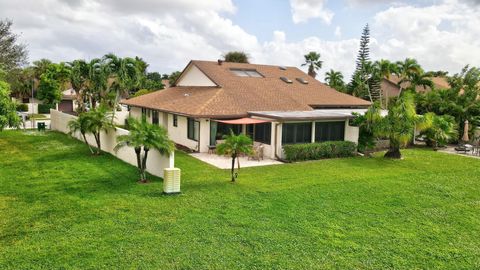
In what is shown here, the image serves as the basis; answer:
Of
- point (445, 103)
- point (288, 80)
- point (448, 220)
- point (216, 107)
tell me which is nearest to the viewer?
point (448, 220)

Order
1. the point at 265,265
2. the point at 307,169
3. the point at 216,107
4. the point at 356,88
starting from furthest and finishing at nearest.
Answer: the point at 356,88 < the point at 216,107 < the point at 307,169 < the point at 265,265

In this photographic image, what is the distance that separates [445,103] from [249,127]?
593 inches

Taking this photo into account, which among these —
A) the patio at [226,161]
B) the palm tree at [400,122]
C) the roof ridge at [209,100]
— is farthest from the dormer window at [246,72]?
the palm tree at [400,122]

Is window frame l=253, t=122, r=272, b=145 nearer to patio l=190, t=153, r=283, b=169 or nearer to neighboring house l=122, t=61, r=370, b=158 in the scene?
neighboring house l=122, t=61, r=370, b=158

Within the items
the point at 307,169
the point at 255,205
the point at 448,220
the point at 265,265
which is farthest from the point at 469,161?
the point at 265,265

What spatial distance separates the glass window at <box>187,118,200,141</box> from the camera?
21.5 meters

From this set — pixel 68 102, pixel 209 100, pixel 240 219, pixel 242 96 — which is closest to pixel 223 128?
pixel 209 100

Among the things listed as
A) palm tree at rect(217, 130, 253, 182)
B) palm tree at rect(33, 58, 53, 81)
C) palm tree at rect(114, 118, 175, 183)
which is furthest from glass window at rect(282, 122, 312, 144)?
palm tree at rect(33, 58, 53, 81)

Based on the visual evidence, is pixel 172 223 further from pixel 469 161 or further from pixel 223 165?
pixel 469 161

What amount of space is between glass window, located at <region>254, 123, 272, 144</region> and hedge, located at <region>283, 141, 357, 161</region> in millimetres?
1563

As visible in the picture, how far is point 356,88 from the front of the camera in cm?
4469

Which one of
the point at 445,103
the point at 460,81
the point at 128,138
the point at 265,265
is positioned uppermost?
the point at 460,81

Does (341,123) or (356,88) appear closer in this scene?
(341,123)

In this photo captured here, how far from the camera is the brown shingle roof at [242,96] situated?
22.3m
